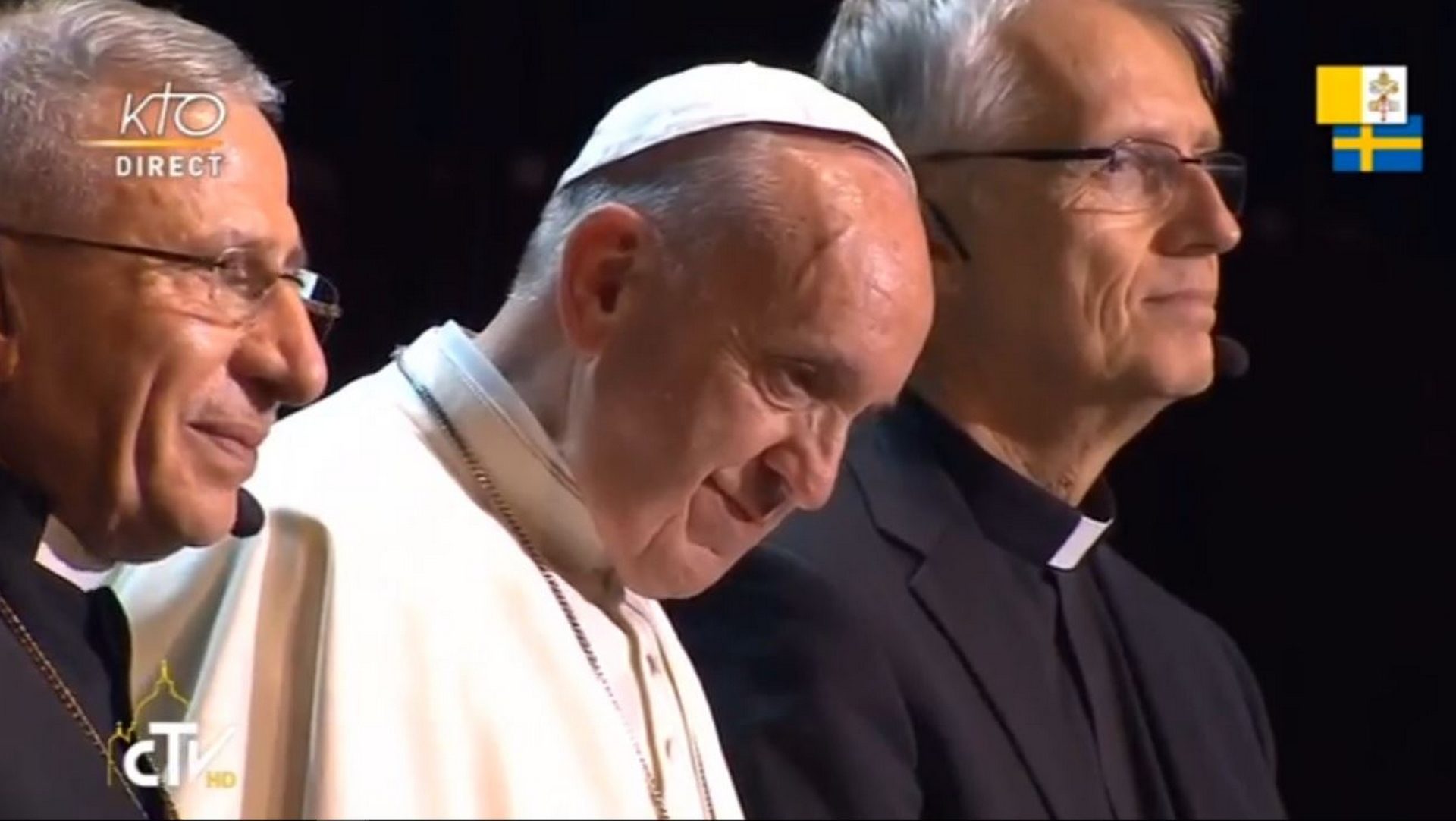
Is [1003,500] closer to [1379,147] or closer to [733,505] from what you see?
[733,505]

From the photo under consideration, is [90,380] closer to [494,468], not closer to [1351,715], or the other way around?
[494,468]

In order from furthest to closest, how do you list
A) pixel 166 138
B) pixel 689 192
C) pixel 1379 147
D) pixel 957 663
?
1. pixel 1379 147
2. pixel 957 663
3. pixel 689 192
4. pixel 166 138

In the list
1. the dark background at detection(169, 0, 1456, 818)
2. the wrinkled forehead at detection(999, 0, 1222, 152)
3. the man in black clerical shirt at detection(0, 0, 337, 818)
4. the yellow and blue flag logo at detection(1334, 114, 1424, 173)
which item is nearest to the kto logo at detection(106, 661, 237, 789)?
the man in black clerical shirt at detection(0, 0, 337, 818)

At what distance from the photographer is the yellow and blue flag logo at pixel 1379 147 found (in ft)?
5.62

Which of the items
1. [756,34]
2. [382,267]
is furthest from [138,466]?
[756,34]

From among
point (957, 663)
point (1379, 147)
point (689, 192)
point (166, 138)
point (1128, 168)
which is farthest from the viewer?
point (1379, 147)

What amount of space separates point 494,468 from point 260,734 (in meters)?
0.18

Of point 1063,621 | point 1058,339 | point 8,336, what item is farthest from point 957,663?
point 8,336

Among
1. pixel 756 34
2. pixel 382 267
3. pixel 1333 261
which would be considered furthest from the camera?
pixel 1333 261

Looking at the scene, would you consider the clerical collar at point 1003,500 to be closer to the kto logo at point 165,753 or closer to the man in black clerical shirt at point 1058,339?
the man in black clerical shirt at point 1058,339

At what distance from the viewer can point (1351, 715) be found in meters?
1.74

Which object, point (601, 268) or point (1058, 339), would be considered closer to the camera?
point (601, 268)

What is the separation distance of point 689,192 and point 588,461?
0.47 feet

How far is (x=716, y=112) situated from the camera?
117cm
